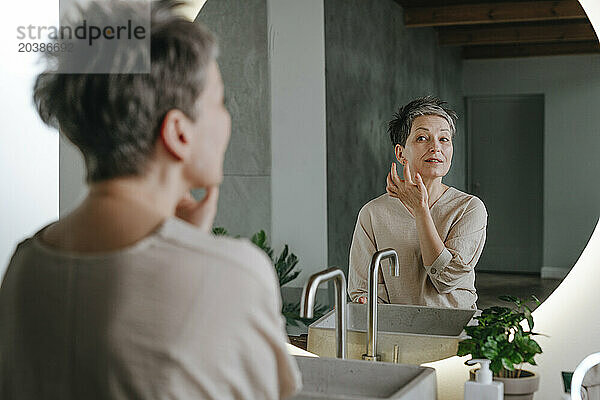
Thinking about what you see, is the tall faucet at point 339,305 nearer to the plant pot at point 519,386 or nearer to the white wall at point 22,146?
the plant pot at point 519,386

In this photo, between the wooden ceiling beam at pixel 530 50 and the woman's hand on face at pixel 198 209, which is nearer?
the woman's hand on face at pixel 198 209

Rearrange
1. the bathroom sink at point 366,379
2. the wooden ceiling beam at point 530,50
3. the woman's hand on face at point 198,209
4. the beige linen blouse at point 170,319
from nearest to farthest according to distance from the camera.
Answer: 1. the beige linen blouse at point 170,319
2. the woman's hand on face at point 198,209
3. the bathroom sink at point 366,379
4. the wooden ceiling beam at point 530,50

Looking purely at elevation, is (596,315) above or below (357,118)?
below

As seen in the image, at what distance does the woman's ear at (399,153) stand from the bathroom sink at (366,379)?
37 cm

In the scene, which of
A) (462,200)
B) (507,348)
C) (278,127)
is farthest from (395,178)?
(507,348)

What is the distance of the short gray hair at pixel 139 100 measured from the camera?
721mm

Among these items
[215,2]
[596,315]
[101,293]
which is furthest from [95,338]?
[596,315]

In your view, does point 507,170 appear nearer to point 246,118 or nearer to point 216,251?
point 246,118

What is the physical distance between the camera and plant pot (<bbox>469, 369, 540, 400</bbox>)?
46.5 inches

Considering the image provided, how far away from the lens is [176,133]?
0.73m

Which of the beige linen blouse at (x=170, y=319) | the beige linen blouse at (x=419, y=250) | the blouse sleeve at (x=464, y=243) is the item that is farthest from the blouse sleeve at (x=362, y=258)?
the beige linen blouse at (x=170, y=319)

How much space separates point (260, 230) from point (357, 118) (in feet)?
0.95

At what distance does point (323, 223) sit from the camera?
135cm

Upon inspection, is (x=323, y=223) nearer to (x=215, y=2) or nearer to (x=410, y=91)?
(x=410, y=91)
